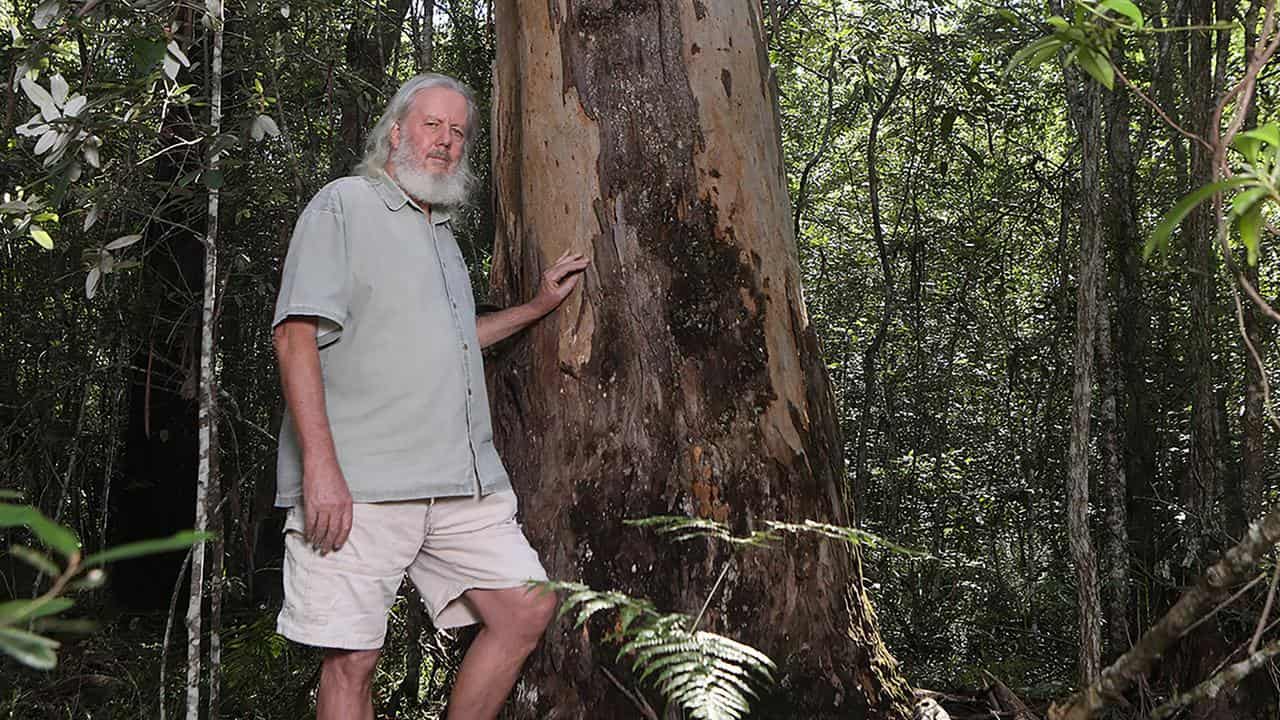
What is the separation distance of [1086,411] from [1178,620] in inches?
123

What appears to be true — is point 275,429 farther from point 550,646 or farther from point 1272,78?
point 1272,78

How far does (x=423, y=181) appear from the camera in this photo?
354 cm

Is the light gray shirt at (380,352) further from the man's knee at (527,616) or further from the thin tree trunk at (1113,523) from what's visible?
the thin tree trunk at (1113,523)

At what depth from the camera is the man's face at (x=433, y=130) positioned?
141 inches

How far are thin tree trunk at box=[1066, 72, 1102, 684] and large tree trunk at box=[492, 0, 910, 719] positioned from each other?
0.77 metres

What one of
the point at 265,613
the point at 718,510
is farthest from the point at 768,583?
the point at 265,613

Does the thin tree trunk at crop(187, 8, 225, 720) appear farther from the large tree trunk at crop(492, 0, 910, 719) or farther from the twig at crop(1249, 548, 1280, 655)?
the twig at crop(1249, 548, 1280, 655)

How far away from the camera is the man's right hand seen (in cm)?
316

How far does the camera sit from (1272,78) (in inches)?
247

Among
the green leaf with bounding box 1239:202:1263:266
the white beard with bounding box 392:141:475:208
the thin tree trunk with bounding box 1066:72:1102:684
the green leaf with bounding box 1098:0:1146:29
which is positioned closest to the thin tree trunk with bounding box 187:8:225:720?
the white beard with bounding box 392:141:475:208

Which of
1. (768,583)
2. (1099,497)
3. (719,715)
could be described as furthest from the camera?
(1099,497)

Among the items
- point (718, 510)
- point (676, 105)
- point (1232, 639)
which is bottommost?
point (1232, 639)

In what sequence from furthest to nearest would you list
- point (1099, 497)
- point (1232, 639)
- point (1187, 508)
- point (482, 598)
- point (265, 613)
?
point (1099, 497)
point (265, 613)
point (1187, 508)
point (1232, 639)
point (482, 598)

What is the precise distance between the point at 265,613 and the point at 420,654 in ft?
4.45
